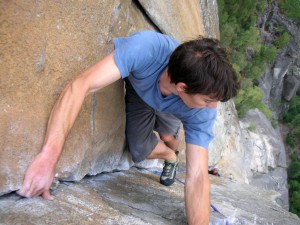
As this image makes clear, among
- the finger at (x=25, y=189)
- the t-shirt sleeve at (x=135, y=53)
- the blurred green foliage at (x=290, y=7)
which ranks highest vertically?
the blurred green foliage at (x=290, y=7)

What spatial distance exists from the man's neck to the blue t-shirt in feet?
0.09

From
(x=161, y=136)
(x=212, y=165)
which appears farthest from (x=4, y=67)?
(x=212, y=165)

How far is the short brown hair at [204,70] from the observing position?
2.07 meters

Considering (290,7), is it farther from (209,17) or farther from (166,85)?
(166,85)

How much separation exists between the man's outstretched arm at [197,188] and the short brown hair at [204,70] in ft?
1.69

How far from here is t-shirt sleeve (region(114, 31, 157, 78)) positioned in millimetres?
2133

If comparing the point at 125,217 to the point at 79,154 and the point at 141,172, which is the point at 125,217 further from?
the point at 141,172

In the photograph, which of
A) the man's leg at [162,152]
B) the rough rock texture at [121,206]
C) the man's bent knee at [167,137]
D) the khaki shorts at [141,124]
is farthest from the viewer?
the man's bent knee at [167,137]

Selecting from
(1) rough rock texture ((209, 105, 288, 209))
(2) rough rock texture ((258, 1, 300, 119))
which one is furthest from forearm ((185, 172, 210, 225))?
(2) rough rock texture ((258, 1, 300, 119))

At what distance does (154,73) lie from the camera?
94.2 inches

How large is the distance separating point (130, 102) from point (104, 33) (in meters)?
0.70

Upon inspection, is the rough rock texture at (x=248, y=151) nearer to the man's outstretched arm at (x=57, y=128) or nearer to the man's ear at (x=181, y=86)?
the man's ear at (x=181, y=86)

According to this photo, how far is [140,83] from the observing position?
2.52 meters

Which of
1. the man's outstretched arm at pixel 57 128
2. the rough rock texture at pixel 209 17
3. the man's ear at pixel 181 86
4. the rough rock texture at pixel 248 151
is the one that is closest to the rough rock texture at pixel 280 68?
the rough rock texture at pixel 248 151
